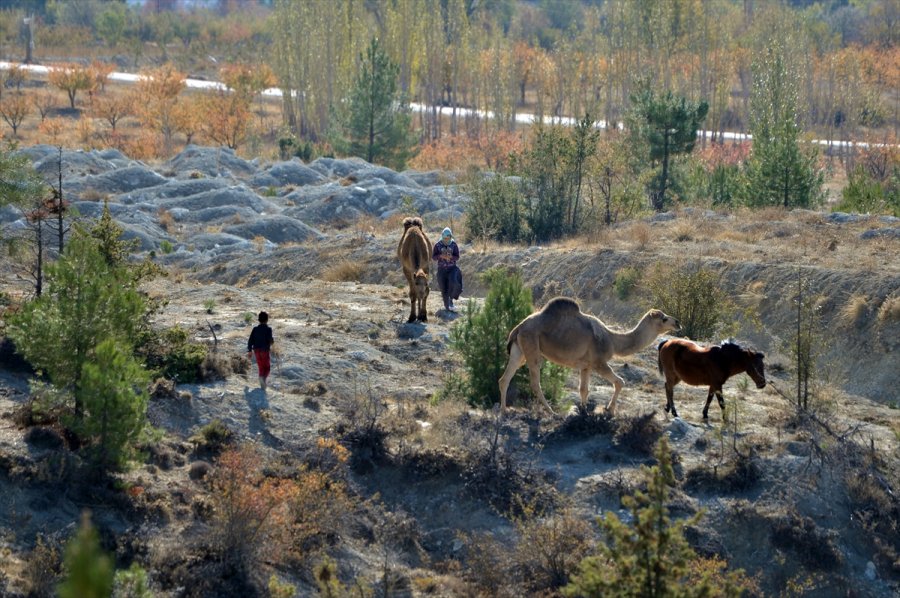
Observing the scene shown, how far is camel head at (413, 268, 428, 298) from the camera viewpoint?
18.8 meters

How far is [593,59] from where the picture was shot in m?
73.1

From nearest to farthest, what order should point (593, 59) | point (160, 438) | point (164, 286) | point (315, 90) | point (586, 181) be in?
1. point (160, 438)
2. point (164, 286)
3. point (586, 181)
4. point (315, 90)
5. point (593, 59)

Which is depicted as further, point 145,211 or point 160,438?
point 145,211

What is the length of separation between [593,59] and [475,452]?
2452 inches

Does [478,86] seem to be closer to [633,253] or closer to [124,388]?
[633,253]

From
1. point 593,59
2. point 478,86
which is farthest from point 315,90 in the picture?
point 593,59

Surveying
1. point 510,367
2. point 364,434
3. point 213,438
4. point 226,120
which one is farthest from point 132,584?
point 226,120

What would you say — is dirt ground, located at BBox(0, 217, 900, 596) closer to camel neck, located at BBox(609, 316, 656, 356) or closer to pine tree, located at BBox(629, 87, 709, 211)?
camel neck, located at BBox(609, 316, 656, 356)

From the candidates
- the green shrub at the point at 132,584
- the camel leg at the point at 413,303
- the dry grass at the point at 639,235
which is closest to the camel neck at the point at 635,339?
the camel leg at the point at 413,303

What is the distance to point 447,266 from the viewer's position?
19734 mm

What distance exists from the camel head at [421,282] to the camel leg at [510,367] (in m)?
4.73

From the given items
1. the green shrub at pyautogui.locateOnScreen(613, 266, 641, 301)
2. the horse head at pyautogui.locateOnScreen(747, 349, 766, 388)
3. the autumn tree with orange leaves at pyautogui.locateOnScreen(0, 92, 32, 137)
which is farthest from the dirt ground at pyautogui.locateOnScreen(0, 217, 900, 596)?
the autumn tree with orange leaves at pyautogui.locateOnScreen(0, 92, 32, 137)

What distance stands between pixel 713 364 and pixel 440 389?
12.1 ft

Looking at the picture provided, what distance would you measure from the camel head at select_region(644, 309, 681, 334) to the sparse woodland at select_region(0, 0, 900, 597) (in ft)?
3.28
